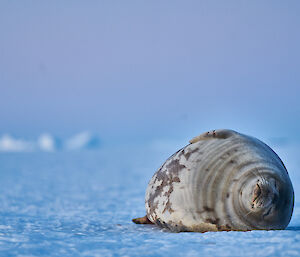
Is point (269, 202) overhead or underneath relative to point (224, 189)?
underneath

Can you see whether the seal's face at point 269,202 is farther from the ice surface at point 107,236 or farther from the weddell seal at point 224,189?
the ice surface at point 107,236

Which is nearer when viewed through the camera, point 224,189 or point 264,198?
point 264,198

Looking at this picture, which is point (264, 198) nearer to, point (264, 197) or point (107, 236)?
point (264, 197)

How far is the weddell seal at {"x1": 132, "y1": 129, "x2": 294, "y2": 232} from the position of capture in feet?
11.3

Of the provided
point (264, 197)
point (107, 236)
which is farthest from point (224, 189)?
point (107, 236)

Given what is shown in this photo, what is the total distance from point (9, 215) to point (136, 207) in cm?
175

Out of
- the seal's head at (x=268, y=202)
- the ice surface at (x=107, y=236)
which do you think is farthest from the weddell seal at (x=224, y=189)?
the ice surface at (x=107, y=236)

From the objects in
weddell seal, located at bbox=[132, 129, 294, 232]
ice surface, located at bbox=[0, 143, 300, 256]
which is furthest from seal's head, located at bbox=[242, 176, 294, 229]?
ice surface, located at bbox=[0, 143, 300, 256]

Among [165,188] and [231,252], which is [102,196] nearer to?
[165,188]

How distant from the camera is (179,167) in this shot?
3783 millimetres

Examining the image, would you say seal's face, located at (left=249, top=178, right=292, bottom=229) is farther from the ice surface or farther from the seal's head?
the ice surface

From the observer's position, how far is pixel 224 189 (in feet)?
11.6

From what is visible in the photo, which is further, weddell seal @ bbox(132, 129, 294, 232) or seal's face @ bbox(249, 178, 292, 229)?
weddell seal @ bbox(132, 129, 294, 232)

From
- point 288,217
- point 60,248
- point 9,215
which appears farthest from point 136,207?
point 60,248
